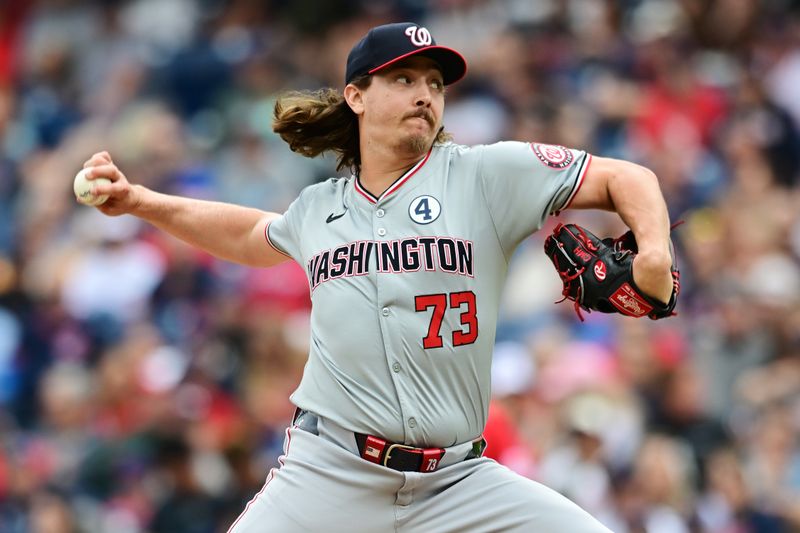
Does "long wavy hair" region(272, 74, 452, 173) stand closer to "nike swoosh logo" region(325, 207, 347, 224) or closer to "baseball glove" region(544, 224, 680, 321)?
"nike swoosh logo" region(325, 207, 347, 224)

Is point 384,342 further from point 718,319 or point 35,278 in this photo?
point 35,278

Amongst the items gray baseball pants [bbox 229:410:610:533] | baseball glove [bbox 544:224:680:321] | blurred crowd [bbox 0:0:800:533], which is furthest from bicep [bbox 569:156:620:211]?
blurred crowd [bbox 0:0:800:533]

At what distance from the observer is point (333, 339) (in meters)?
4.02

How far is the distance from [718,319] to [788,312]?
423 millimetres

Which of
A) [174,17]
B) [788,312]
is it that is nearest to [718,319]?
[788,312]

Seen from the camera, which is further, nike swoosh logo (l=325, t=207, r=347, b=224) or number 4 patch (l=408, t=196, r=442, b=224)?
nike swoosh logo (l=325, t=207, r=347, b=224)

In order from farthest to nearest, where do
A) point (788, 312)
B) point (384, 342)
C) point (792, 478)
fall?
point (788, 312) → point (792, 478) → point (384, 342)

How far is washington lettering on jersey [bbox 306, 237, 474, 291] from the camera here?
393 cm

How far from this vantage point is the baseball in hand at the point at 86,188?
436 centimetres

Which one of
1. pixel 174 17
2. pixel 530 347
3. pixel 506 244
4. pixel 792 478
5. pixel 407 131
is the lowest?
pixel 792 478

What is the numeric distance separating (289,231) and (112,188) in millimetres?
646

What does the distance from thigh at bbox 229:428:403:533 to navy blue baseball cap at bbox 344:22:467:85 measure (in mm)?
1260

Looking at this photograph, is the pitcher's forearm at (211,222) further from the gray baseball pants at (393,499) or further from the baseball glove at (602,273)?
the baseball glove at (602,273)

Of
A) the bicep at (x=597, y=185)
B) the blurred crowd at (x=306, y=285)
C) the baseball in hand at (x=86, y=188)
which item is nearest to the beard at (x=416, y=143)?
the bicep at (x=597, y=185)
